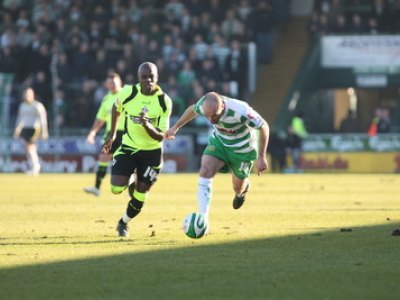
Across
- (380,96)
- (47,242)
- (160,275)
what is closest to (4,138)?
(380,96)

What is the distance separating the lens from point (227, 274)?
Result: 36.9ft

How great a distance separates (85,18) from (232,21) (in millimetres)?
6011

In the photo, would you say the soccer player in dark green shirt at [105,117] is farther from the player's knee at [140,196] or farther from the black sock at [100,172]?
the player's knee at [140,196]

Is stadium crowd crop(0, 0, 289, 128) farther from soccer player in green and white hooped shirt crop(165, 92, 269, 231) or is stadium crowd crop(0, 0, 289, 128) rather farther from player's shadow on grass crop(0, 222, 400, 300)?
player's shadow on grass crop(0, 222, 400, 300)

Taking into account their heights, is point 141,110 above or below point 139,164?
above

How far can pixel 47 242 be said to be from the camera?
14.4 metres

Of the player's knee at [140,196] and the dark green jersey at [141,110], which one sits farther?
the dark green jersey at [141,110]

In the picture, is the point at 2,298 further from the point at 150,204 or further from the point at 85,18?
the point at 85,18

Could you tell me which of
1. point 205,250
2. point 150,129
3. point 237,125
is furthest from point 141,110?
point 205,250

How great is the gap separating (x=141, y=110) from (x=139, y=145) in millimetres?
520

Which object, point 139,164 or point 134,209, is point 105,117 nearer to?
point 139,164

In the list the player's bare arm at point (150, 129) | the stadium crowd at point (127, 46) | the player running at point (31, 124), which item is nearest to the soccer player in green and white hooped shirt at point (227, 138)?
the player's bare arm at point (150, 129)

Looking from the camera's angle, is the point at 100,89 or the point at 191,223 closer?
the point at 191,223

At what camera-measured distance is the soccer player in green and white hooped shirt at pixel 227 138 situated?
555 inches
